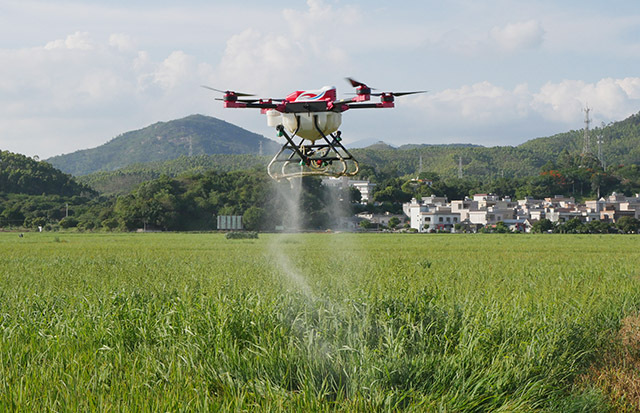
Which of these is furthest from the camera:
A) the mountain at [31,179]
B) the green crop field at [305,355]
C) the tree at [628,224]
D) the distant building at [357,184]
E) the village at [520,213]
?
the mountain at [31,179]

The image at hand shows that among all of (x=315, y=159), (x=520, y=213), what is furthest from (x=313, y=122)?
(x=520, y=213)

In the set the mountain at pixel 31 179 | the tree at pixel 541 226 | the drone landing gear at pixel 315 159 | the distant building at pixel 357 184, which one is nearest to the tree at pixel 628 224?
the tree at pixel 541 226

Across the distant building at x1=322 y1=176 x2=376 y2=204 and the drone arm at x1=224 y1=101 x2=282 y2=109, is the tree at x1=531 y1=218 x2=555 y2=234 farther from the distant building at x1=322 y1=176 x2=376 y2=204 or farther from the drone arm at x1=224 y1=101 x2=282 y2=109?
the drone arm at x1=224 y1=101 x2=282 y2=109

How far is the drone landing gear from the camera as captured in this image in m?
3.34

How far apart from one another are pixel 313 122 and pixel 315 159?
23 centimetres

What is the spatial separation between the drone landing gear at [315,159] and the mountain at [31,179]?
335 feet

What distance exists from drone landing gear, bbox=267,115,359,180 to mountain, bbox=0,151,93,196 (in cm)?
10219

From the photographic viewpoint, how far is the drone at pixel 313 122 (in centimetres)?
323

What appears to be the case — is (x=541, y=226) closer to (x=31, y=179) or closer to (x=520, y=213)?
(x=520, y=213)

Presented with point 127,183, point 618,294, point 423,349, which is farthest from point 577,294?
point 127,183

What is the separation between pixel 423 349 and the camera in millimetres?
7996

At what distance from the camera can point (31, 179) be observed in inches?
3797

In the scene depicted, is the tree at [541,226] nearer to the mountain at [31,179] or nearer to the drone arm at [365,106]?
the mountain at [31,179]

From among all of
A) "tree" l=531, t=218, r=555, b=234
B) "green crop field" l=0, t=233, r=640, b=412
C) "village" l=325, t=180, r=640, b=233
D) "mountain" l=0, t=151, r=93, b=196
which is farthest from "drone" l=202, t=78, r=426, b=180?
"mountain" l=0, t=151, r=93, b=196
